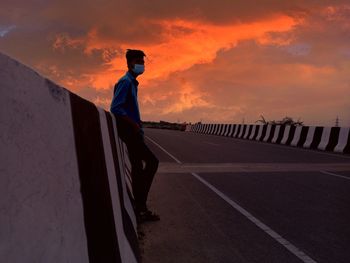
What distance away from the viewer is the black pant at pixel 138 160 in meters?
6.09

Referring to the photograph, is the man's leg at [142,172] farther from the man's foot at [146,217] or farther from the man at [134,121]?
the man's foot at [146,217]

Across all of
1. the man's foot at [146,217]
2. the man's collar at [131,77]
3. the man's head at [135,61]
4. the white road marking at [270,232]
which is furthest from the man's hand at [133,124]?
the white road marking at [270,232]

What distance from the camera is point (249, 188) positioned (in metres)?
9.28

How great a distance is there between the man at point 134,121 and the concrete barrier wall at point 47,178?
2.34 metres

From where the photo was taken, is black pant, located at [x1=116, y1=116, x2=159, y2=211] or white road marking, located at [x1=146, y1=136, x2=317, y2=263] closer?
white road marking, located at [x1=146, y1=136, x2=317, y2=263]

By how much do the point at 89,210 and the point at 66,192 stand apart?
518mm

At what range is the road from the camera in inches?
200

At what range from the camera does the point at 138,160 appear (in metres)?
6.25

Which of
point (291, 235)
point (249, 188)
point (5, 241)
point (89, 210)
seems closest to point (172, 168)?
point (249, 188)

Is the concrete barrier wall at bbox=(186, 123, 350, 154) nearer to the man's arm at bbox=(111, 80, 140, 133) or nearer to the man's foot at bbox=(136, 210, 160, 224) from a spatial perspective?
the man's foot at bbox=(136, 210, 160, 224)

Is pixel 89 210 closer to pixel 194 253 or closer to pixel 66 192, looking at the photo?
pixel 66 192

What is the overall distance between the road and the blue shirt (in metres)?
1.51

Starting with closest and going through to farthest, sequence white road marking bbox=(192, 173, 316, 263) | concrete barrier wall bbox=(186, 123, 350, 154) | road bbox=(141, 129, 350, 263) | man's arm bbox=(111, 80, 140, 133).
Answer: white road marking bbox=(192, 173, 316, 263) < road bbox=(141, 129, 350, 263) < man's arm bbox=(111, 80, 140, 133) < concrete barrier wall bbox=(186, 123, 350, 154)

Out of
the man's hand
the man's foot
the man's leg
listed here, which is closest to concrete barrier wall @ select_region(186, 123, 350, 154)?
the man's foot
